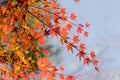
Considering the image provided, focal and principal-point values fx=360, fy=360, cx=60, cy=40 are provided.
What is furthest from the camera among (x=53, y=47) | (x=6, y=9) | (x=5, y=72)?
(x=53, y=47)

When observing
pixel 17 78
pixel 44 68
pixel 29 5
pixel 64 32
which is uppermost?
pixel 29 5

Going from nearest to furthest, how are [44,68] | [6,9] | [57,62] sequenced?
[44,68] < [6,9] < [57,62]

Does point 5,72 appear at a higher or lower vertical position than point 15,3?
lower

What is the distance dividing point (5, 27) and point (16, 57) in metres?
0.89

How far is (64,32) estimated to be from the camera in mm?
6043

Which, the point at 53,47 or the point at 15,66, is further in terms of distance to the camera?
the point at 53,47

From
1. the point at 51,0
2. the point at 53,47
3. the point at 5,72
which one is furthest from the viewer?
the point at 53,47

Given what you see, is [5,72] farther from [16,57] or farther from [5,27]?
[5,27]

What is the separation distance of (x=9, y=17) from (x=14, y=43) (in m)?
0.50

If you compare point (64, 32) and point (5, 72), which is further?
point (5, 72)

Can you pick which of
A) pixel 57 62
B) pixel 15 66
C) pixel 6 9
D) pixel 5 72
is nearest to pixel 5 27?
pixel 6 9

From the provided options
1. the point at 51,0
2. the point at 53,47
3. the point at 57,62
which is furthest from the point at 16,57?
the point at 57,62

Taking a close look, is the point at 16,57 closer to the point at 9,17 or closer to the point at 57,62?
the point at 9,17

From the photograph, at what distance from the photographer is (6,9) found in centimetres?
588
